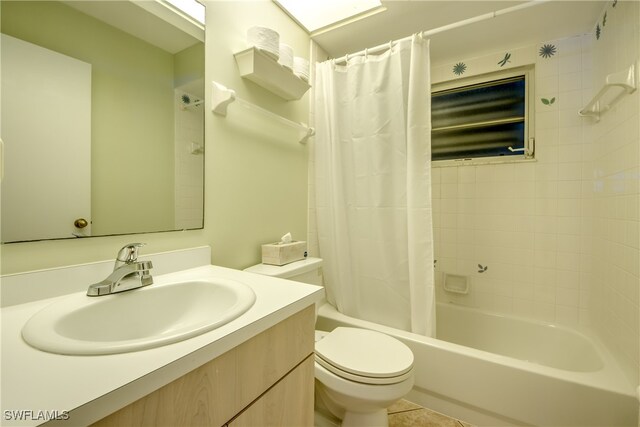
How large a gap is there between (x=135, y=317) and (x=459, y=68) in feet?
7.81

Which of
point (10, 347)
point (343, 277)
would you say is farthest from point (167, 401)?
point (343, 277)

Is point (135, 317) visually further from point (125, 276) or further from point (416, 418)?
point (416, 418)

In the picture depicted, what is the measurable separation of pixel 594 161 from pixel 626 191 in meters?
0.51

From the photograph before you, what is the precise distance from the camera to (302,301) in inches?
29.3

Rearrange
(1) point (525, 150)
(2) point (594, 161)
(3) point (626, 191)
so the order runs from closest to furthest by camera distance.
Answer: (3) point (626, 191), (2) point (594, 161), (1) point (525, 150)

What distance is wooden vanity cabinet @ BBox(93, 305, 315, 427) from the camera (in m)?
0.45

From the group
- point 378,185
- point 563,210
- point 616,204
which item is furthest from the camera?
point 563,210

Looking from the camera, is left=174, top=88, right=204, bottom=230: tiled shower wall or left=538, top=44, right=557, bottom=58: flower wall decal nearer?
left=174, top=88, right=204, bottom=230: tiled shower wall

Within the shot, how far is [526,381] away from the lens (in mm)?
1168

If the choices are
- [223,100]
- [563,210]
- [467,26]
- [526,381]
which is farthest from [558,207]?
[223,100]

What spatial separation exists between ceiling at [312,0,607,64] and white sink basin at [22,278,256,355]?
1.66 meters

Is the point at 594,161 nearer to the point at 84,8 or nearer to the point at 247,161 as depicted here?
the point at 247,161

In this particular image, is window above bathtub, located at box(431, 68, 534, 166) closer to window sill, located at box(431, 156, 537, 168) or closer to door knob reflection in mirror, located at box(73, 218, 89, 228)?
window sill, located at box(431, 156, 537, 168)

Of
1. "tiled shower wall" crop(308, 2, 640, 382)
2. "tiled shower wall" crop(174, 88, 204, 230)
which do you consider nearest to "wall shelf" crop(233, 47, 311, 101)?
"tiled shower wall" crop(174, 88, 204, 230)
